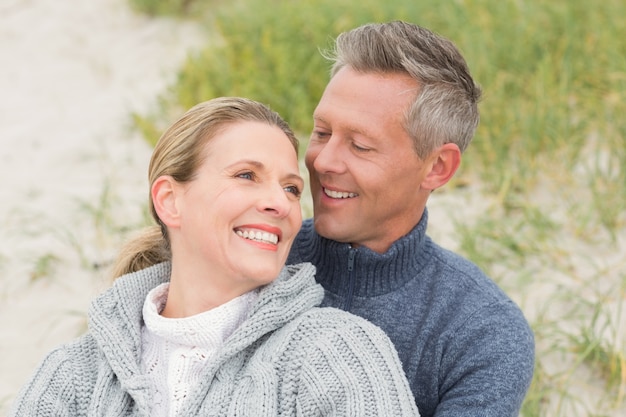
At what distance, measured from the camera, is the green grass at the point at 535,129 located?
3.22 m

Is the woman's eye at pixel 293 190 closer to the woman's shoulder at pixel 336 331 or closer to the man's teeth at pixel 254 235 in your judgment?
the man's teeth at pixel 254 235

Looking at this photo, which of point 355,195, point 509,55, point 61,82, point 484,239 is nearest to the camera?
point 355,195

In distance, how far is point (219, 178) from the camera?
2107 mm

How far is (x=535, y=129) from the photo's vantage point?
4.14m

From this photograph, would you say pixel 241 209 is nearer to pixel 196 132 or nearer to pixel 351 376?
pixel 196 132

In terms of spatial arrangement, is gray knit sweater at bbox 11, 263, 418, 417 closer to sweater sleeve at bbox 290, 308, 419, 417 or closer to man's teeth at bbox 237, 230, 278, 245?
sweater sleeve at bbox 290, 308, 419, 417

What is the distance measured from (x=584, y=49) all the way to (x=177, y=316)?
3.41m

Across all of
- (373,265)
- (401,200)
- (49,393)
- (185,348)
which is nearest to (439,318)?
(373,265)

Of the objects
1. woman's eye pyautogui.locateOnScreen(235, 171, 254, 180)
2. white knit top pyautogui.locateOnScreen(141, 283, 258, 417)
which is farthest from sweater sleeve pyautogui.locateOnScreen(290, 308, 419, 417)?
woman's eye pyautogui.locateOnScreen(235, 171, 254, 180)

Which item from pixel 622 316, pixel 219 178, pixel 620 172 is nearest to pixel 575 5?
pixel 620 172

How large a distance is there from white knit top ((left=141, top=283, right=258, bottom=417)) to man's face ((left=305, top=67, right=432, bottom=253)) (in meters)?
0.42

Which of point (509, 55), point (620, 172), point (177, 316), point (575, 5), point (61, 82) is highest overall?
point (575, 5)

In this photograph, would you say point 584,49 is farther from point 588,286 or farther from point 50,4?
point 50,4

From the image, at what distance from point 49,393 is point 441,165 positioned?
49.9 inches
